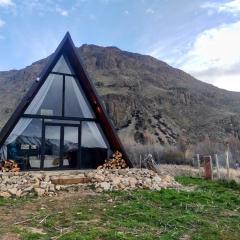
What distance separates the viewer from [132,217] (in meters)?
8.11

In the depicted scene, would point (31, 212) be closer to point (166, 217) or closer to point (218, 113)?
point (166, 217)

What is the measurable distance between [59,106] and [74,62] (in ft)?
5.23

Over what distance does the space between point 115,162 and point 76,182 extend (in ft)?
9.19

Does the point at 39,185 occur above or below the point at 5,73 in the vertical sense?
below

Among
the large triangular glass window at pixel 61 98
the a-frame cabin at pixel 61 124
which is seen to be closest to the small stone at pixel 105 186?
the a-frame cabin at pixel 61 124

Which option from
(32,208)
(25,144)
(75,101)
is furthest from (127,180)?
(75,101)

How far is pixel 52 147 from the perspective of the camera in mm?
14039

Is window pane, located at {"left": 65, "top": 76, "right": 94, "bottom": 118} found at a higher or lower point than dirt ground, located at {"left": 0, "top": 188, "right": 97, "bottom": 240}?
higher

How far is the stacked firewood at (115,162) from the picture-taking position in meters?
14.3

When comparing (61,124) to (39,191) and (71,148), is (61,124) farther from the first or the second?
(39,191)

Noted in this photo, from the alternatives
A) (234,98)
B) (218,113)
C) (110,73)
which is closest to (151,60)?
(110,73)

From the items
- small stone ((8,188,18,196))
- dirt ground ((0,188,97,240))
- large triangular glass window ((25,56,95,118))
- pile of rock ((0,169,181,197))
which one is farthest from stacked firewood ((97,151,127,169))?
small stone ((8,188,18,196))

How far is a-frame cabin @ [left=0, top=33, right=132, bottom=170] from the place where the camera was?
13562 mm

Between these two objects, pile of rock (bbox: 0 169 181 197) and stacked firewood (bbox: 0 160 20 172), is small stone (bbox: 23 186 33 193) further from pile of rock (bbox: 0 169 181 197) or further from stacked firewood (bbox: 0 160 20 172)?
stacked firewood (bbox: 0 160 20 172)
